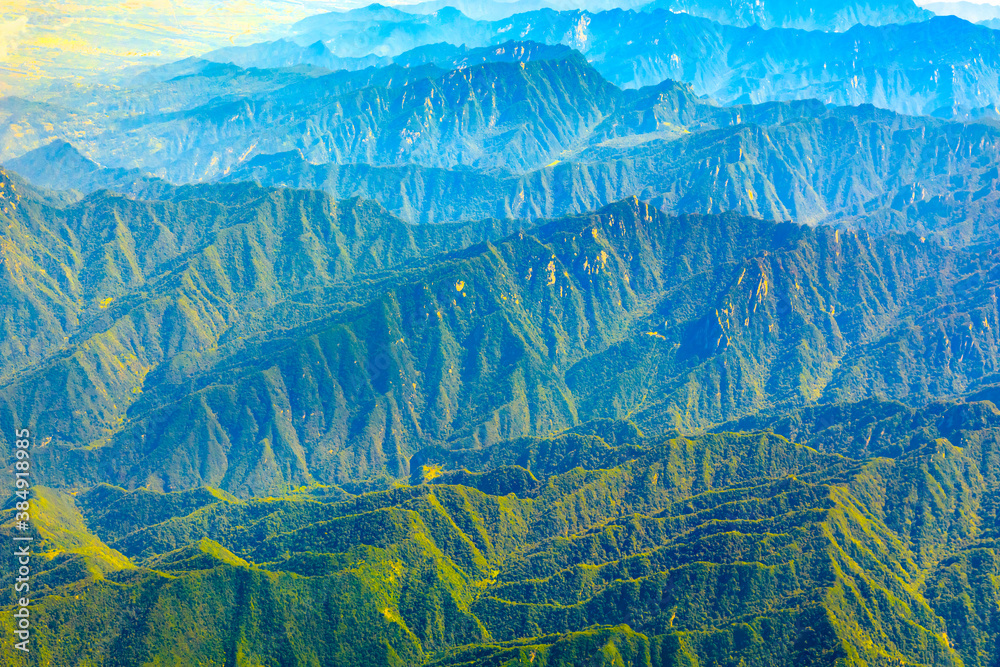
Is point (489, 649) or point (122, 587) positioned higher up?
point (122, 587)

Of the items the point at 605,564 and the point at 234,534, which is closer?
the point at 605,564

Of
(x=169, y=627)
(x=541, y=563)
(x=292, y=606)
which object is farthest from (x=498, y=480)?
(x=169, y=627)

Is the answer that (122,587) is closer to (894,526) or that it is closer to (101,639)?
(101,639)

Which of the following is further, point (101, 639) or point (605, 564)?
point (605, 564)

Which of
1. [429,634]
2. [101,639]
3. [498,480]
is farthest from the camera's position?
[498,480]

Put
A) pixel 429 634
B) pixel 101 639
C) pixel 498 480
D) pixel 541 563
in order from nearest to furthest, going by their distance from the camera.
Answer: pixel 101 639 < pixel 429 634 < pixel 541 563 < pixel 498 480

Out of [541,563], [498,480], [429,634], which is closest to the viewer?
[429,634]

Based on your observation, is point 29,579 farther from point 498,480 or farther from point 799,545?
point 799,545

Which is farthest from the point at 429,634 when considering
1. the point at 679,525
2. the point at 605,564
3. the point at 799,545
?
the point at 799,545
